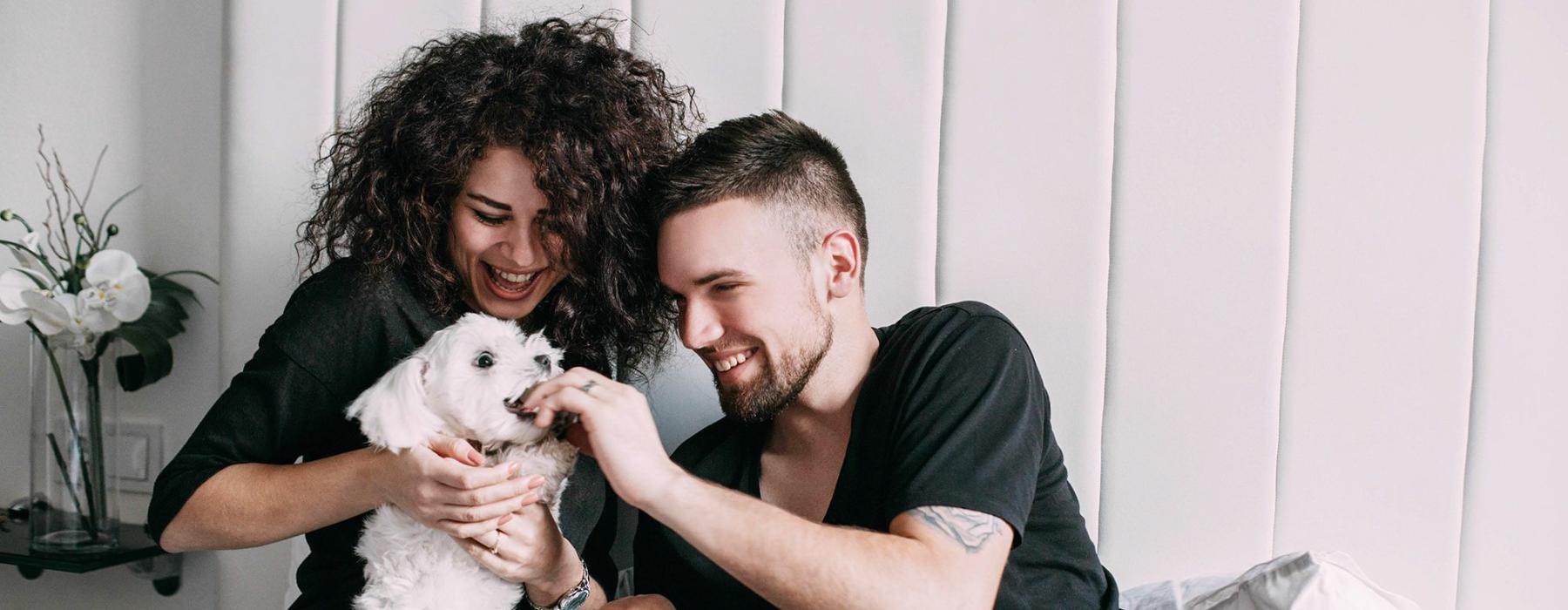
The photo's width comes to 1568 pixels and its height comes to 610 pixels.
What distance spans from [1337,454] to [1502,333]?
1.09ft

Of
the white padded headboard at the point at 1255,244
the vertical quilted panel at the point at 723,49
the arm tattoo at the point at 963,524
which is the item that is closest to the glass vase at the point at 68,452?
the vertical quilted panel at the point at 723,49

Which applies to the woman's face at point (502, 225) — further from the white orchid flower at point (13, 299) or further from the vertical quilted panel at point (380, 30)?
the white orchid flower at point (13, 299)

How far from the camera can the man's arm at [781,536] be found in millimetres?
1095

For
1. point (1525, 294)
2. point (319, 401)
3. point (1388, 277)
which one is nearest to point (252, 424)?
point (319, 401)

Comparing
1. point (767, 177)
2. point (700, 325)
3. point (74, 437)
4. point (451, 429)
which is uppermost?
point (767, 177)

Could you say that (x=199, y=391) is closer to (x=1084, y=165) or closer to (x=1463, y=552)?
(x=1084, y=165)

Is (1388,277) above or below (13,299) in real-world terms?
above

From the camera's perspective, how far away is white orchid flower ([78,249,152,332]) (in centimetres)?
183

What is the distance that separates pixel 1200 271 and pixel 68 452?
220cm

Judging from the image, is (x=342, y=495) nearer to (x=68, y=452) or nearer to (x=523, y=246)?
(x=523, y=246)

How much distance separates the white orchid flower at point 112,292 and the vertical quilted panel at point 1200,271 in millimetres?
1844

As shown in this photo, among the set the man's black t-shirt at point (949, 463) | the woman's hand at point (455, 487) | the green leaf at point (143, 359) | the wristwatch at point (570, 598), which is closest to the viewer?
the woman's hand at point (455, 487)

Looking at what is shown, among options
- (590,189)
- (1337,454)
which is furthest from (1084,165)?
(590,189)

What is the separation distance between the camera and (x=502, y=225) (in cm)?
141
